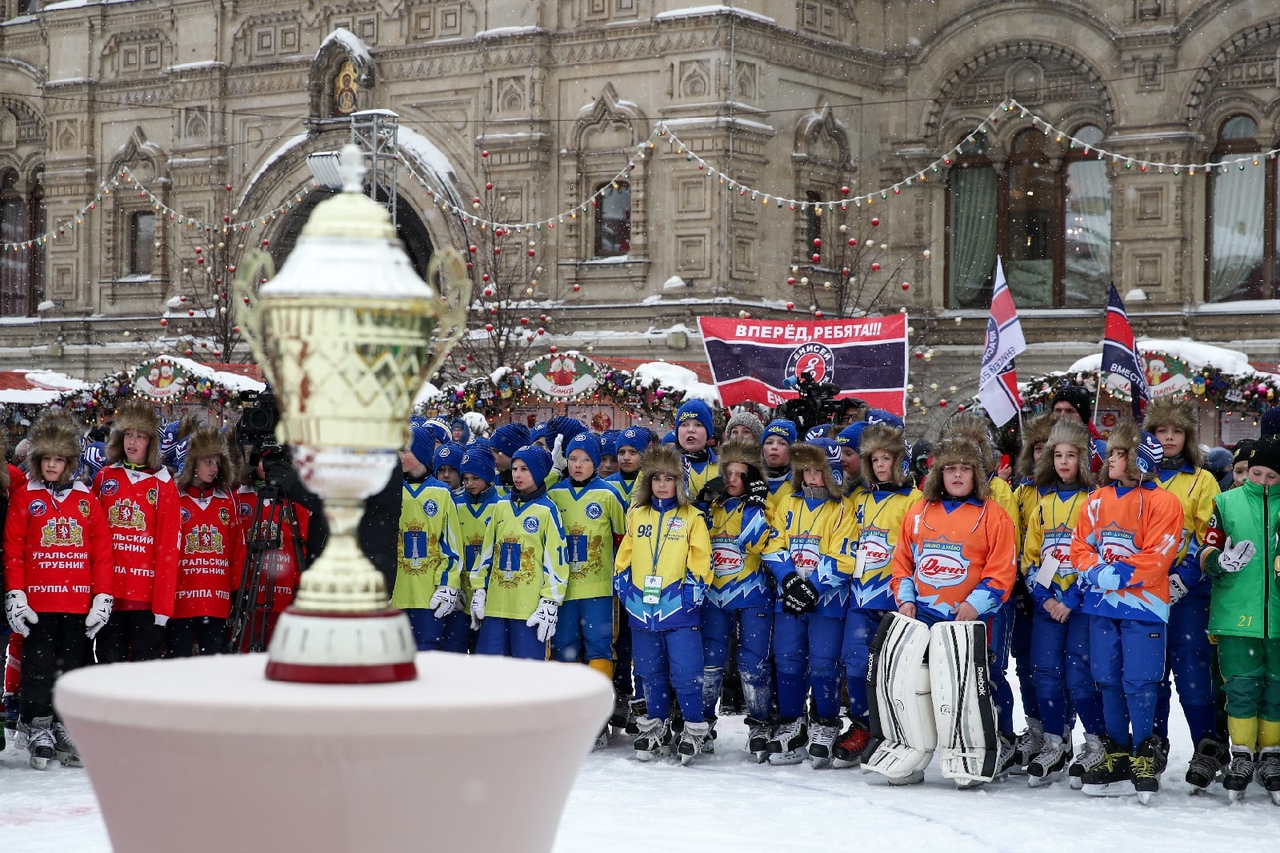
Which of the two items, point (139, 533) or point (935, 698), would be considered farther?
point (139, 533)

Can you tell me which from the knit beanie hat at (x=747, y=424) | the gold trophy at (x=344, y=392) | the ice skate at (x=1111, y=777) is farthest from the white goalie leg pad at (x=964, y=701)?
the gold trophy at (x=344, y=392)

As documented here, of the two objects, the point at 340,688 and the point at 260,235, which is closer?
the point at 340,688

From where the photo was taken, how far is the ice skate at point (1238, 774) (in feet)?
28.1

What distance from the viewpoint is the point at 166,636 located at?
386 inches

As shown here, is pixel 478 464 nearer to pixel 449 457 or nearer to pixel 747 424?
pixel 449 457

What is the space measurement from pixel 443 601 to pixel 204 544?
1.39 meters

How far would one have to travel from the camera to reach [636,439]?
11.5m

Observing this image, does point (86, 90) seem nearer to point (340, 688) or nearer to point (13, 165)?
point (13, 165)

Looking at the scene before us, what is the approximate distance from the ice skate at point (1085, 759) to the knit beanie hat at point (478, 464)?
3.73 meters

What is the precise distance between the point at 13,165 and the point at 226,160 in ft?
18.9

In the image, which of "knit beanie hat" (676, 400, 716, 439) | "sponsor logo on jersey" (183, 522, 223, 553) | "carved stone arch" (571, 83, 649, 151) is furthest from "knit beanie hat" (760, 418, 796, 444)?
"carved stone arch" (571, 83, 649, 151)

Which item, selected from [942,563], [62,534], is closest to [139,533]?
[62,534]

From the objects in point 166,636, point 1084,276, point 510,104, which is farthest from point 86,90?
point 166,636

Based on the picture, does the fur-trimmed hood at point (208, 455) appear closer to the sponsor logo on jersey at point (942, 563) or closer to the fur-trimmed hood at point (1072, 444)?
the sponsor logo on jersey at point (942, 563)
